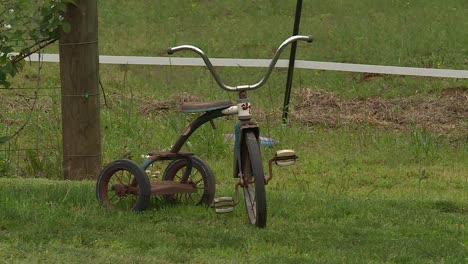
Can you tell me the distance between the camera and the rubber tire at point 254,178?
252 inches

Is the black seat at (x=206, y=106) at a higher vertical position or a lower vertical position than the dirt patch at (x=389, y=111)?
higher

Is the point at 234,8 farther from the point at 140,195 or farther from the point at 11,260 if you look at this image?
the point at 11,260

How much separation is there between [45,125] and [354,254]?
5.54 m

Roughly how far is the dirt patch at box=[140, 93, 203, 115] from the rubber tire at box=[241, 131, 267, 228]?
6.59 m

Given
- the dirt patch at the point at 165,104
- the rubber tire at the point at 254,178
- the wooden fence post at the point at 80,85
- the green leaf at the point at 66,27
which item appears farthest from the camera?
the dirt patch at the point at 165,104

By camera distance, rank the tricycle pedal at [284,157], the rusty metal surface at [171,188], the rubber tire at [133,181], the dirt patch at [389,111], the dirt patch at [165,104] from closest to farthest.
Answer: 1. the tricycle pedal at [284,157]
2. the rubber tire at [133,181]
3. the rusty metal surface at [171,188]
4. the dirt patch at [389,111]
5. the dirt patch at [165,104]

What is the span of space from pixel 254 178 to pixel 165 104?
7.46 metres

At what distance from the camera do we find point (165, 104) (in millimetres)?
13797

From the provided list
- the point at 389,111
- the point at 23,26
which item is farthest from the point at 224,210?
the point at 389,111

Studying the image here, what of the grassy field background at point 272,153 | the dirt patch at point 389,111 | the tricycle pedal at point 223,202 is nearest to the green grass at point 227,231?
the grassy field background at point 272,153

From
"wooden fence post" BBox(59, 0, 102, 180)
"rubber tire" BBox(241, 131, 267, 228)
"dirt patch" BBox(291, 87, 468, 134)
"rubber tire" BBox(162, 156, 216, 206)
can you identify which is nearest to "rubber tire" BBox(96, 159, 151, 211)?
"rubber tire" BBox(162, 156, 216, 206)

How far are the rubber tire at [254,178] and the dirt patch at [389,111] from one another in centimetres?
621

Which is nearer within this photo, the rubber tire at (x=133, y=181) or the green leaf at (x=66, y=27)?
the rubber tire at (x=133, y=181)

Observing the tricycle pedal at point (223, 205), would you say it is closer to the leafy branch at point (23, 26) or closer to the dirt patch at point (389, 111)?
the leafy branch at point (23, 26)
